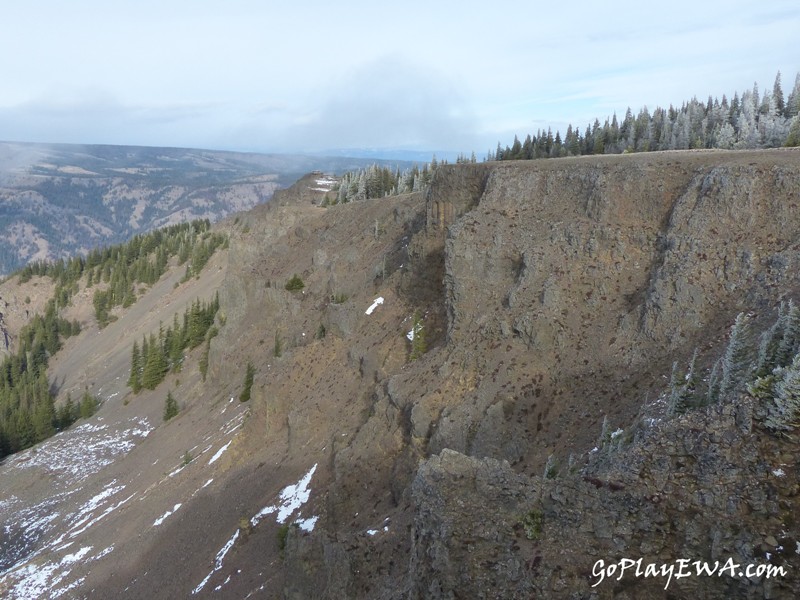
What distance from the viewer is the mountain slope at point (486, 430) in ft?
44.3

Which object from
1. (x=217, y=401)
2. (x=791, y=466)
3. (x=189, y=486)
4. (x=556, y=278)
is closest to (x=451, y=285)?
(x=556, y=278)

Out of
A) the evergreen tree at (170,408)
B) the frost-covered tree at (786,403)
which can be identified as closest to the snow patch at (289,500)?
the frost-covered tree at (786,403)

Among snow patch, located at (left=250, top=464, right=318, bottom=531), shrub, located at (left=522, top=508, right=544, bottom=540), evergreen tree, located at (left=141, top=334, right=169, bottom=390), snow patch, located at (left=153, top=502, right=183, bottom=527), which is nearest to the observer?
shrub, located at (left=522, top=508, right=544, bottom=540)

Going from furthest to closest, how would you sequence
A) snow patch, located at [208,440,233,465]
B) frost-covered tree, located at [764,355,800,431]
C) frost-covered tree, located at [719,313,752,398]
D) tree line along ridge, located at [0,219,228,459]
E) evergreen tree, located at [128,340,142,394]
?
tree line along ridge, located at [0,219,228,459], evergreen tree, located at [128,340,142,394], snow patch, located at [208,440,233,465], frost-covered tree, located at [719,313,752,398], frost-covered tree, located at [764,355,800,431]

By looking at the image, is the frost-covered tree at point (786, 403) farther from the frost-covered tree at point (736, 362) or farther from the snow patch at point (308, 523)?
the snow patch at point (308, 523)

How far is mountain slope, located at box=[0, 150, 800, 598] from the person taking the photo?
13.5 metres

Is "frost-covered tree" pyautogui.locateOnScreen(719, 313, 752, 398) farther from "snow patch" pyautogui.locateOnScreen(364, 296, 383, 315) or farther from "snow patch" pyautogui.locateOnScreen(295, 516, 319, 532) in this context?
"snow patch" pyautogui.locateOnScreen(364, 296, 383, 315)

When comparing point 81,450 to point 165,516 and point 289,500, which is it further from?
point 289,500

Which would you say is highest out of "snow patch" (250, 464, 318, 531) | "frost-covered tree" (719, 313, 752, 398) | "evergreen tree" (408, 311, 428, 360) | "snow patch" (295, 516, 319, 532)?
"frost-covered tree" (719, 313, 752, 398)

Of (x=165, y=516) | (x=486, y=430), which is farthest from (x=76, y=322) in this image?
(x=486, y=430)

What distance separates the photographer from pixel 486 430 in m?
27.6

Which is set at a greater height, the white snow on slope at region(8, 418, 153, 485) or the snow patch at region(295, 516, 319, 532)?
the snow patch at region(295, 516, 319, 532)

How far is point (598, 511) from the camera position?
1392 centimetres

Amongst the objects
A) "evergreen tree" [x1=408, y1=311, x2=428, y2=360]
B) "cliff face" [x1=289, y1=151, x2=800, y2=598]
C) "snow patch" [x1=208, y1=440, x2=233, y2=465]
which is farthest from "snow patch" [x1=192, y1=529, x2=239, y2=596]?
"evergreen tree" [x1=408, y1=311, x2=428, y2=360]
